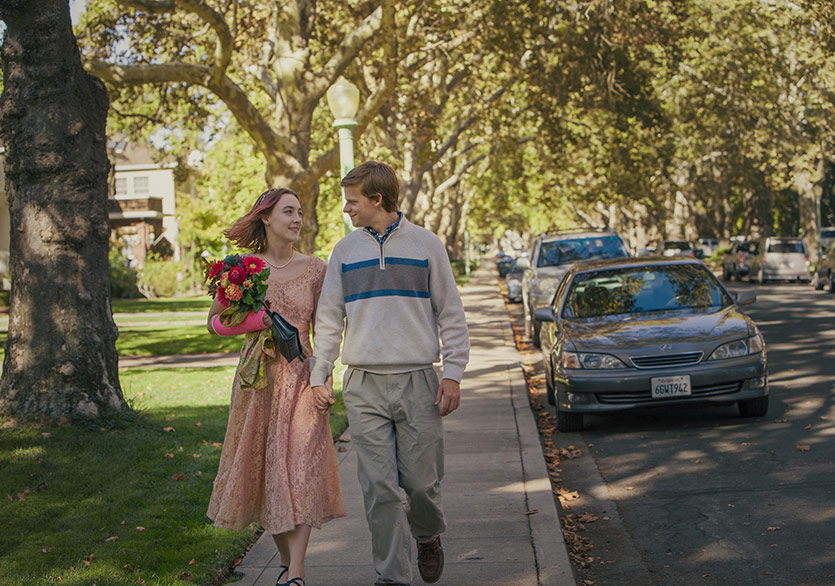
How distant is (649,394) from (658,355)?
0.36 meters

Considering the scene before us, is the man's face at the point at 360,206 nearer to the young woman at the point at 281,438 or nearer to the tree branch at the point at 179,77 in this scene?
the young woman at the point at 281,438

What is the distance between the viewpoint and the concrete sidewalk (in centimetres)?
533

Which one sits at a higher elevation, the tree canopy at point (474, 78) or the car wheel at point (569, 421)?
the tree canopy at point (474, 78)

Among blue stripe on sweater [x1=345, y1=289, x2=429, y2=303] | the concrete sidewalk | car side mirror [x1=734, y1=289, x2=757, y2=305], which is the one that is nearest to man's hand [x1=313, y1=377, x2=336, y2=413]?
blue stripe on sweater [x1=345, y1=289, x2=429, y2=303]

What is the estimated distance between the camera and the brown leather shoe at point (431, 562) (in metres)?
4.99

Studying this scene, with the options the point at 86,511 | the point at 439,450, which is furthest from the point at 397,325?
the point at 86,511

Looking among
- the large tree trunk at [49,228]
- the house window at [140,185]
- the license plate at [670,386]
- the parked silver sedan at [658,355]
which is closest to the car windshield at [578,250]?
the parked silver sedan at [658,355]

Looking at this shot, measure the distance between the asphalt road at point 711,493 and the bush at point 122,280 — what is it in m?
31.4

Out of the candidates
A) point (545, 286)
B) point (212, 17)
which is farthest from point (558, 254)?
point (212, 17)

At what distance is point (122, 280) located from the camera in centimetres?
3941

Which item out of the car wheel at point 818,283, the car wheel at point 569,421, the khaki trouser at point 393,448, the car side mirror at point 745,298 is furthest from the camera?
the car wheel at point 818,283

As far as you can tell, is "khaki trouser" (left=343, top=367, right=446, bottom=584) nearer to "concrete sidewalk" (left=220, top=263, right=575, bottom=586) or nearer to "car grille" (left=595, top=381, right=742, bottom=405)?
"concrete sidewalk" (left=220, top=263, right=575, bottom=586)

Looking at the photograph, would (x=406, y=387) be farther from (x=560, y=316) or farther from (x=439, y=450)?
(x=560, y=316)

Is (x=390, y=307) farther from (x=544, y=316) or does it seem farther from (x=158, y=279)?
(x=158, y=279)
